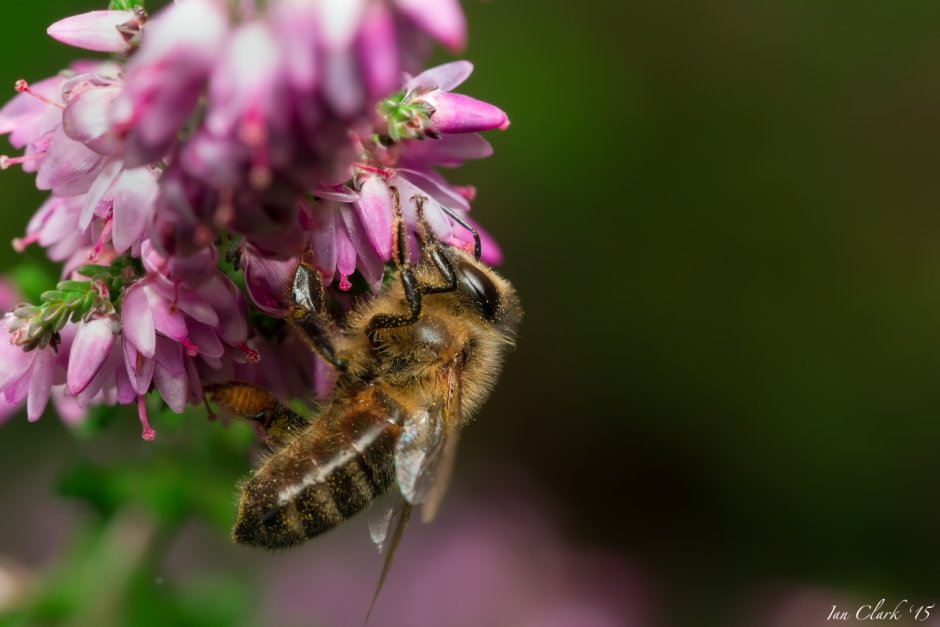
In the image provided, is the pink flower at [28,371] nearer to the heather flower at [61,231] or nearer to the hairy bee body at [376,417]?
the heather flower at [61,231]

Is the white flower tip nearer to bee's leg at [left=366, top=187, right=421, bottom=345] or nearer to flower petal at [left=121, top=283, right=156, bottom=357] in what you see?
flower petal at [left=121, top=283, right=156, bottom=357]

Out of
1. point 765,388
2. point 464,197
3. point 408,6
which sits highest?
point 408,6

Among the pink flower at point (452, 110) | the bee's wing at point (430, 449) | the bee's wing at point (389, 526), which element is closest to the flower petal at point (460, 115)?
the pink flower at point (452, 110)

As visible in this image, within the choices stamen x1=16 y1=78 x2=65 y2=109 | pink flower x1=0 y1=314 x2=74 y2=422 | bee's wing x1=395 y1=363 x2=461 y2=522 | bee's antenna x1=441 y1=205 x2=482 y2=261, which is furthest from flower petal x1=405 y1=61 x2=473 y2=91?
pink flower x1=0 y1=314 x2=74 y2=422

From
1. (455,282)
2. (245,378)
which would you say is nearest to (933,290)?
(455,282)

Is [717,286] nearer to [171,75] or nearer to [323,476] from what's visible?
[323,476]

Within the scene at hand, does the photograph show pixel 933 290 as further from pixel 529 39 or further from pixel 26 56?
pixel 26 56
